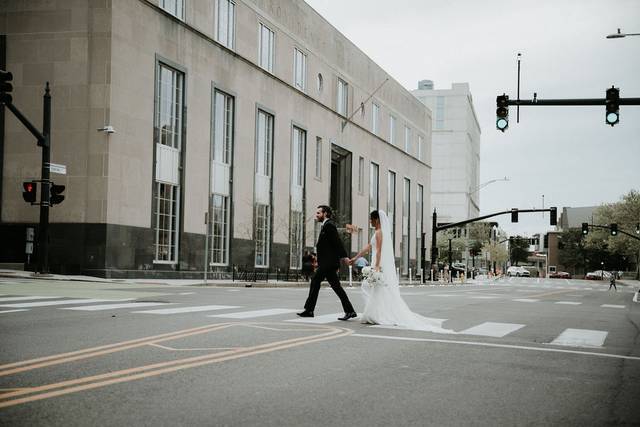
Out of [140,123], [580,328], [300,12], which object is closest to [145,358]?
[580,328]

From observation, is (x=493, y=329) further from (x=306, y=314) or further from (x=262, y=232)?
(x=262, y=232)

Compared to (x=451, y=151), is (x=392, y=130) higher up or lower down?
lower down

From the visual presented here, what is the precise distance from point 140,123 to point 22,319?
21839mm

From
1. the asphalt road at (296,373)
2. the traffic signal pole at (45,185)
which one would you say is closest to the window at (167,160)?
the traffic signal pole at (45,185)

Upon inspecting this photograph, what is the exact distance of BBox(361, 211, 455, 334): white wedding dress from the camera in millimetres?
12070

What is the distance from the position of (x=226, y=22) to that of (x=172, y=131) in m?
8.87

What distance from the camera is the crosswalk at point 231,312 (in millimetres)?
11391

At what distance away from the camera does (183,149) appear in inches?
1384

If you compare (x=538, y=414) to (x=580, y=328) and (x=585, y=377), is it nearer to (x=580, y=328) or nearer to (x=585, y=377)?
(x=585, y=377)

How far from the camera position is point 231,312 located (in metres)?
13.6

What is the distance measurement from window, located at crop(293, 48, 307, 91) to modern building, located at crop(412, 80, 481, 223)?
295 feet

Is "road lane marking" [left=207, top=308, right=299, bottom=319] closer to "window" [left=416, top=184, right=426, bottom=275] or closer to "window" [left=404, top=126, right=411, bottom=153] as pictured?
"window" [left=404, top=126, right=411, bottom=153]

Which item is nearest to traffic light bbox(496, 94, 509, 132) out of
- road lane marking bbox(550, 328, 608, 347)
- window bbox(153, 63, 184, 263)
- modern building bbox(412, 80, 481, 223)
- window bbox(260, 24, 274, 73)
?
road lane marking bbox(550, 328, 608, 347)

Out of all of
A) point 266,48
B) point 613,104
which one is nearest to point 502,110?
point 613,104
